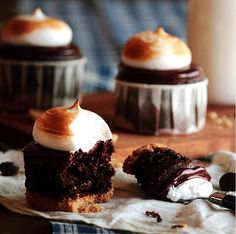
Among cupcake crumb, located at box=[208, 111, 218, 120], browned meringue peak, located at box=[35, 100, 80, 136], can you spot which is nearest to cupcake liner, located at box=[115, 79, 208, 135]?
cupcake crumb, located at box=[208, 111, 218, 120]

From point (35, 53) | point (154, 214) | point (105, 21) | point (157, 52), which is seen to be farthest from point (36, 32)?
point (105, 21)

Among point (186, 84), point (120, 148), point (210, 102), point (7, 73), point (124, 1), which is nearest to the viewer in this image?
point (120, 148)

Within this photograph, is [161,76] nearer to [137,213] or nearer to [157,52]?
[157,52]

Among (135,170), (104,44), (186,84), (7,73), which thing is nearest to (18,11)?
(104,44)

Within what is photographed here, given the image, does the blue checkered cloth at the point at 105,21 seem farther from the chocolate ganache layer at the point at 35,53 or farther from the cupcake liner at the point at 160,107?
the cupcake liner at the point at 160,107

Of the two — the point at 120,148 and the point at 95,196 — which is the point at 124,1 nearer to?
the point at 120,148

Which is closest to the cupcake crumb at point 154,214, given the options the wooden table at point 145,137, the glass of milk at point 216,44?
the wooden table at point 145,137
